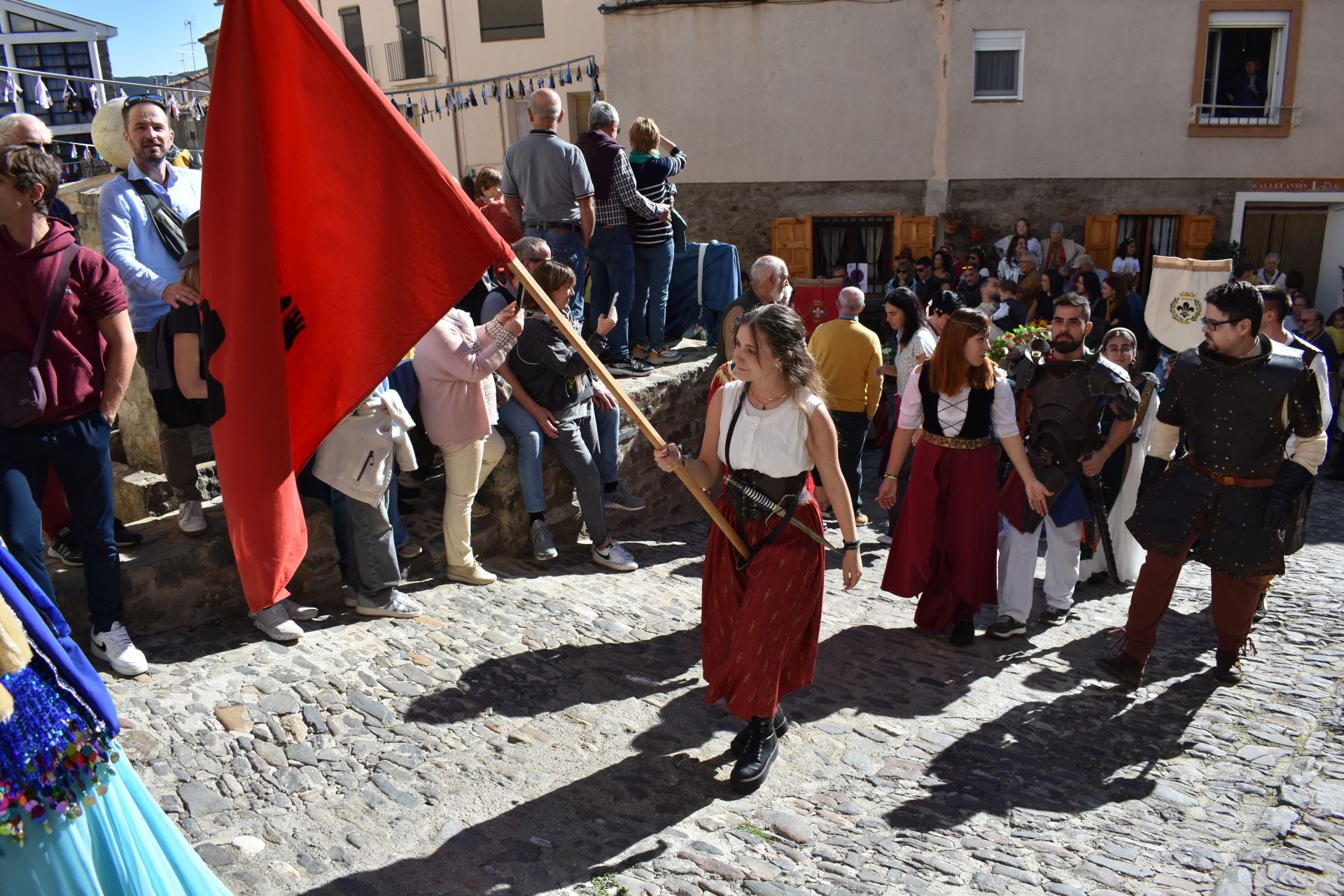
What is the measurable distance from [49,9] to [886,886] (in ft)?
165

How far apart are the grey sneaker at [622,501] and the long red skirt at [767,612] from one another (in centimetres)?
342

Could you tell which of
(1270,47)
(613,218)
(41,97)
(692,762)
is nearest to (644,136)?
(613,218)

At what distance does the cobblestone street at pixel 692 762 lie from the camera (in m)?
3.88

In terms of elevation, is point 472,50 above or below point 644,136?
above

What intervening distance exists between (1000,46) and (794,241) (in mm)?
4539

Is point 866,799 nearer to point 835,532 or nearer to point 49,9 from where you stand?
point 835,532

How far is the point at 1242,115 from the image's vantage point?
17078 millimetres

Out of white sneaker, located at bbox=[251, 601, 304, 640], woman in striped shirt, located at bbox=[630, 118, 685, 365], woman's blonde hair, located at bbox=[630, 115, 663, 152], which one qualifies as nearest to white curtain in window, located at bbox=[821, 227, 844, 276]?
woman in striped shirt, located at bbox=[630, 118, 685, 365]

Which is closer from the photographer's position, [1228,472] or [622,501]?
[1228,472]

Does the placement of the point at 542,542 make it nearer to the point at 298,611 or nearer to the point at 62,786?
the point at 298,611

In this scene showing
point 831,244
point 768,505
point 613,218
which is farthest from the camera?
point 831,244

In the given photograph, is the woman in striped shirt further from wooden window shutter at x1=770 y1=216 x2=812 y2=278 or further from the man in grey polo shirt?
wooden window shutter at x1=770 y1=216 x2=812 y2=278

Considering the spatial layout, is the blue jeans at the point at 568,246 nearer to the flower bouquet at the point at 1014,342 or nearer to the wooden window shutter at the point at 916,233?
the flower bouquet at the point at 1014,342

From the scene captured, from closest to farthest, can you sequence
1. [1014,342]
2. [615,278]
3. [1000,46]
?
[1014,342] → [615,278] → [1000,46]
